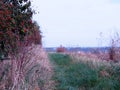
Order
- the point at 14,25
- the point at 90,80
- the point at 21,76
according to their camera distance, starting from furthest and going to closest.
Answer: the point at 90,80, the point at 14,25, the point at 21,76

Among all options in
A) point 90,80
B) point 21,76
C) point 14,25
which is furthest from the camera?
point 90,80

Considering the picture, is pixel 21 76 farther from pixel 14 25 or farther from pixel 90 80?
pixel 90 80

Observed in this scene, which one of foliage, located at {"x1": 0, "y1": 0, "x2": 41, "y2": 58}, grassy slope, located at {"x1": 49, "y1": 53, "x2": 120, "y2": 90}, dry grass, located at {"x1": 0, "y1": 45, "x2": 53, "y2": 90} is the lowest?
grassy slope, located at {"x1": 49, "y1": 53, "x2": 120, "y2": 90}

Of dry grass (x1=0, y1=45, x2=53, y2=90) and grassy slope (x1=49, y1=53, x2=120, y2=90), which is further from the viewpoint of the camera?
grassy slope (x1=49, y1=53, x2=120, y2=90)

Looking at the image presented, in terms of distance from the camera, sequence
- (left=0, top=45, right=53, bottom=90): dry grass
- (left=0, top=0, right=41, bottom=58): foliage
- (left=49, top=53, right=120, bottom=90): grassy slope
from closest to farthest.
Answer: (left=0, top=45, right=53, bottom=90): dry grass
(left=0, top=0, right=41, bottom=58): foliage
(left=49, top=53, right=120, bottom=90): grassy slope

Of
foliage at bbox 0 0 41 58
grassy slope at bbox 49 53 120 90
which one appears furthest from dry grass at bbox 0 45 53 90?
grassy slope at bbox 49 53 120 90

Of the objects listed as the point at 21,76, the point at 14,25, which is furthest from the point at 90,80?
the point at 21,76

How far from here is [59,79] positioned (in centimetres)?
1822

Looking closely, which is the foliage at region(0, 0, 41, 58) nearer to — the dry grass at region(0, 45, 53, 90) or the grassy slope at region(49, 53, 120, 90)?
the dry grass at region(0, 45, 53, 90)

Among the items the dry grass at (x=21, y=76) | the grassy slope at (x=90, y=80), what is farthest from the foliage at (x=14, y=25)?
the grassy slope at (x=90, y=80)

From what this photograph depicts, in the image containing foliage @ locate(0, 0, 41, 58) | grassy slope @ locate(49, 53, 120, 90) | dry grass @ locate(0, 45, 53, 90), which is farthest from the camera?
grassy slope @ locate(49, 53, 120, 90)

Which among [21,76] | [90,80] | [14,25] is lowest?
[90,80]

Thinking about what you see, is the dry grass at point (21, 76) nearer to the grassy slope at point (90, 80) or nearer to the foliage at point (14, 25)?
the foliage at point (14, 25)

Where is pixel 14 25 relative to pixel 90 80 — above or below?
above
